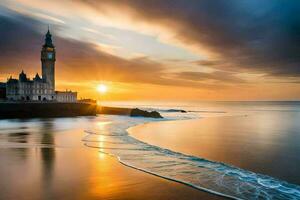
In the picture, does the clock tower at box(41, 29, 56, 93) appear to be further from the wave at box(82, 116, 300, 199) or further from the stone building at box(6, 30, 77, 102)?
the wave at box(82, 116, 300, 199)

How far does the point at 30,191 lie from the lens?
873 centimetres

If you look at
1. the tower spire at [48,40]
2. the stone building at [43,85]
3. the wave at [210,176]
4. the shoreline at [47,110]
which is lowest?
the wave at [210,176]

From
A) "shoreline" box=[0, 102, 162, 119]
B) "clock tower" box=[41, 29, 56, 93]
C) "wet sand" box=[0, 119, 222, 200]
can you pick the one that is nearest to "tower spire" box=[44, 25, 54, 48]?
"clock tower" box=[41, 29, 56, 93]

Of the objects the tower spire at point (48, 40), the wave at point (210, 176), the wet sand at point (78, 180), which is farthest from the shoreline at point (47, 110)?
the wave at point (210, 176)

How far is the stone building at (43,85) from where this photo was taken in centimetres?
7762

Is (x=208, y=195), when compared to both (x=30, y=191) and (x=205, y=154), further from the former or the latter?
(x=205, y=154)

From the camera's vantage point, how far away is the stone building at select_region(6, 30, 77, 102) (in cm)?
7762

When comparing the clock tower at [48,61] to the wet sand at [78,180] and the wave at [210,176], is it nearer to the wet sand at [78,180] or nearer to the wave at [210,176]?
the wet sand at [78,180]

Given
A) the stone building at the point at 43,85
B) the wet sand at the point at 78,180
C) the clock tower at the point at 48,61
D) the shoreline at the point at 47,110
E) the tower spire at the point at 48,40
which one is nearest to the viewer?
the wet sand at the point at 78,180

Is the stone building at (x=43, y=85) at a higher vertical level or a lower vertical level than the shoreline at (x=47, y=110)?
higher

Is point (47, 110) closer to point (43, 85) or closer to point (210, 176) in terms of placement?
point (43, 85)

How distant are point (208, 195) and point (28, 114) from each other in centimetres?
5535

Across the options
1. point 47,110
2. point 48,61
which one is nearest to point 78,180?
point 47,110

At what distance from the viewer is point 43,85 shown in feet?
268
